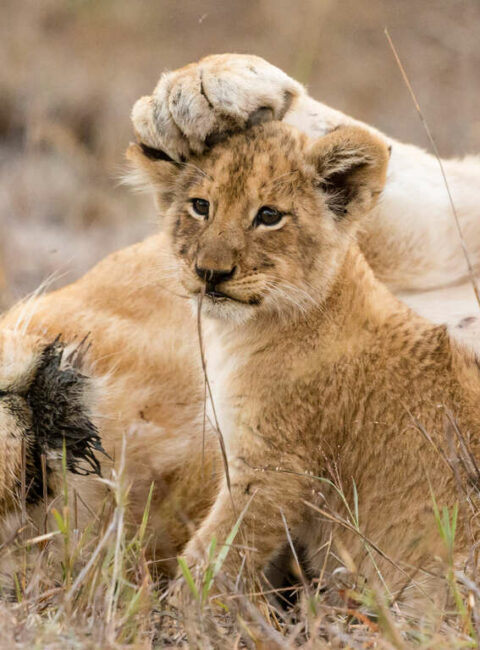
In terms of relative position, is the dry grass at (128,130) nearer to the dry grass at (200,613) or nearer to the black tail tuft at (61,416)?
the dry grass at (200,613)

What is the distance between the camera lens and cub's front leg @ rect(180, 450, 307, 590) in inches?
90.9

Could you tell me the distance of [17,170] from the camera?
20.8 ft

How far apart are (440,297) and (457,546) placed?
101 centimetres

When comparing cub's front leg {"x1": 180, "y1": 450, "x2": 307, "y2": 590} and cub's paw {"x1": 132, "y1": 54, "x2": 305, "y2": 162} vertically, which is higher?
cub's paw {"x1": 132, "y1": 54, "x2": 305, "y2": 162}

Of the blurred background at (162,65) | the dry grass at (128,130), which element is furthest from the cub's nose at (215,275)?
the blurred background at (162,65)

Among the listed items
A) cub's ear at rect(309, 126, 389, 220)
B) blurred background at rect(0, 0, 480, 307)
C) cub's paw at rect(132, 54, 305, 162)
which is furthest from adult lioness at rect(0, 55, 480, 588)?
blurred background at rect(0, 0, 480, 307)

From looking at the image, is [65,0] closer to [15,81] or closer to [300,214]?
[15,81]

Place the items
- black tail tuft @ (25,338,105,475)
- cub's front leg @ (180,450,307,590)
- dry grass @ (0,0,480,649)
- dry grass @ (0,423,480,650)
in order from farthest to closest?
black tail tuft @ (25,338,105,475) → cub's front leg @ (180,450,307,590) → dry grass @ (0,0,480,649) → dry grass @ (0,423,480,650)

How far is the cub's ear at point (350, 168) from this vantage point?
239 cm

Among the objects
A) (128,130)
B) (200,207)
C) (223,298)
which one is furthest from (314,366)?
(128,130)

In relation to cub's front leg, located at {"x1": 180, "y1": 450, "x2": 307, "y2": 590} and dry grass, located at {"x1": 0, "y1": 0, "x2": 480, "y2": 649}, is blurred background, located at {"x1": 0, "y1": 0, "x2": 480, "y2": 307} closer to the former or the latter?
dry grass, located at {"x1": 0, "y1": 0, "x2": 480, "y2": 649}

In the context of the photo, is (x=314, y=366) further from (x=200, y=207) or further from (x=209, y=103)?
(x=209, y=103)

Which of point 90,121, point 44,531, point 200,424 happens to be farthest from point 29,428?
point 90,121

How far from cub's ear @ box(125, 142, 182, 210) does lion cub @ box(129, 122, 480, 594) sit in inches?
3.1
